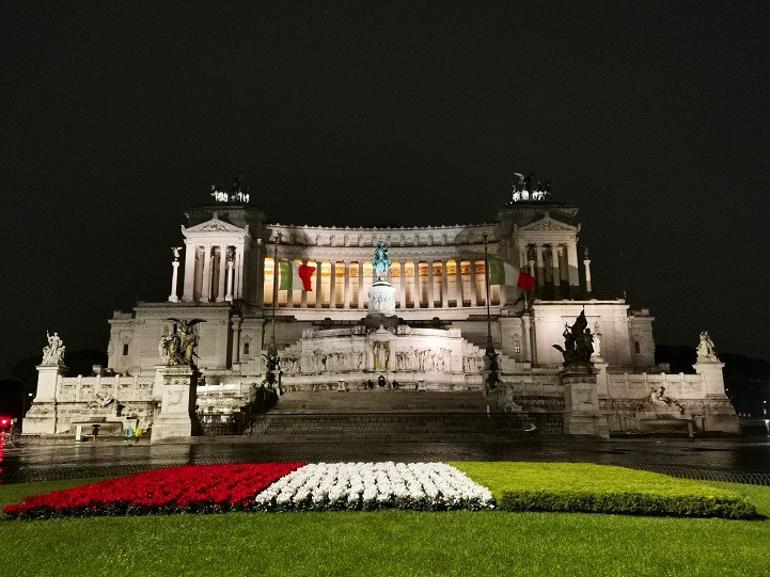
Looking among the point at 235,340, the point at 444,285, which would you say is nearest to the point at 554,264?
the point at 444,285

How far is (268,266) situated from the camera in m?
92.7

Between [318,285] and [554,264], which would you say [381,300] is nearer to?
[318,285]

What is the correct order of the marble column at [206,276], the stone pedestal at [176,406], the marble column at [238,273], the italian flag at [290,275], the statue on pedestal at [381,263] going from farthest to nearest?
the marble column at [206,276] < the marble column at [238,273] < the italian flag at [290,275] < the statue on pedestal at [381,263] < the stone pedestal at [176,406]

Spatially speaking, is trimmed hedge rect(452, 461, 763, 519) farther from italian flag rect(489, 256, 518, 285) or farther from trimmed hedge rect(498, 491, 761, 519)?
italian flag rect(489, 256, 518, 285)

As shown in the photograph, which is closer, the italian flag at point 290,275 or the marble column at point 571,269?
the italian flag at point 290,275

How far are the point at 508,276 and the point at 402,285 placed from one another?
77.6ft

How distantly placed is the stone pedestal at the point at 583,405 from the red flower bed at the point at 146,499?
2337 centimetres

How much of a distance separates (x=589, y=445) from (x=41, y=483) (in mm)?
21935

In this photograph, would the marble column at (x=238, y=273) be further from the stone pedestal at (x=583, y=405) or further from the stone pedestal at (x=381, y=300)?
the stone pedestal at (x=583, y=405)

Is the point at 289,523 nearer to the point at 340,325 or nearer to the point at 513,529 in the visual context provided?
the point at 513,529

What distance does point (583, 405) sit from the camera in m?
33.2

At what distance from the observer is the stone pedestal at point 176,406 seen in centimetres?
3203

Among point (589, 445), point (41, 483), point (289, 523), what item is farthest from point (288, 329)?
point (289, 523)

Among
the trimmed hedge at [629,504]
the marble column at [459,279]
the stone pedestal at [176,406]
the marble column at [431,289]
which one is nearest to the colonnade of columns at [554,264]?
the marble column at [459,279]
